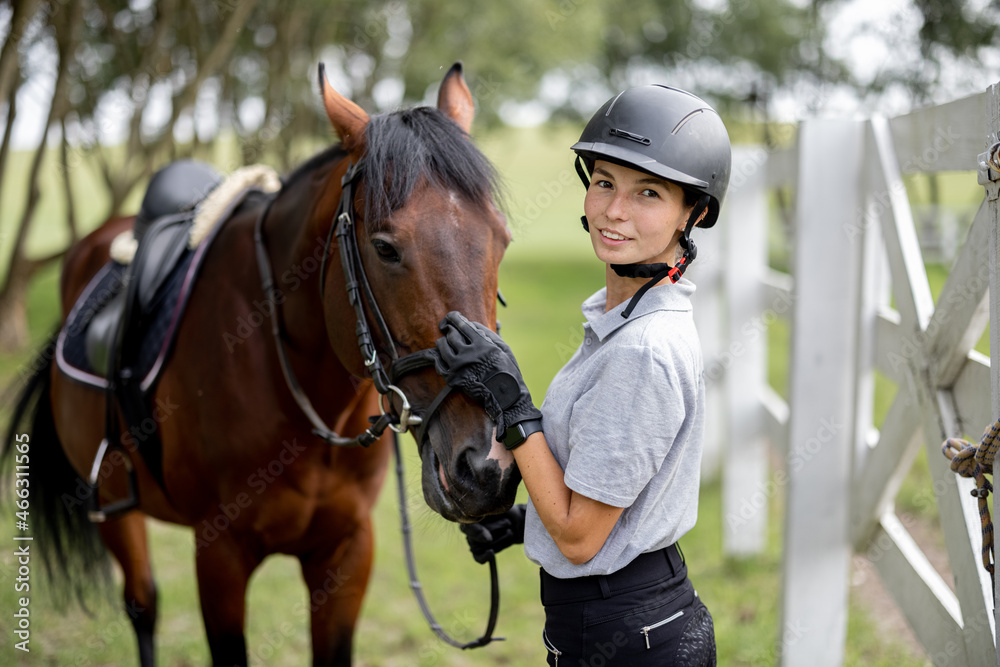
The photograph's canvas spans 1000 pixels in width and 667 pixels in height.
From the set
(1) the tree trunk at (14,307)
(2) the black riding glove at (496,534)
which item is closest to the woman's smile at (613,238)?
(2) the black riding glove at (496,534)

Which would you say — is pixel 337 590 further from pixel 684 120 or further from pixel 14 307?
pixel 14 307

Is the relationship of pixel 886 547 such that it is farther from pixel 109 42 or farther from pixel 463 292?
pixel 109 42

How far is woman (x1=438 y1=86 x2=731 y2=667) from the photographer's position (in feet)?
4.55

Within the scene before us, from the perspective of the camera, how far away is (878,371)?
8.64ft

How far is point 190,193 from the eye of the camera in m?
3.54

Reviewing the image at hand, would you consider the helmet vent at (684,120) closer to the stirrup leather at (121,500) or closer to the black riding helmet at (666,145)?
the black riding helmet at (666,145)

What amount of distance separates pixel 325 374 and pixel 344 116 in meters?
0.79

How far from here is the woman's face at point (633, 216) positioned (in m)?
1.50

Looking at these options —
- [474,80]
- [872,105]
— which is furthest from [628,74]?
[872,105]

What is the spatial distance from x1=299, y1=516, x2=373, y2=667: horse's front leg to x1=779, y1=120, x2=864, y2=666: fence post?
Result: 1675mm

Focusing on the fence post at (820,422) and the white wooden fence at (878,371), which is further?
the fence post at (820,422)

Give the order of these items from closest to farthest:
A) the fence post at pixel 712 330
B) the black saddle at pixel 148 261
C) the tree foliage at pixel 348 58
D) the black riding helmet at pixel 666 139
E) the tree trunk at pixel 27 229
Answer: the black riding helmet at pixel 666 139 → the black saddle at pixel 148 261 → the fence post at pixel 712 330 → the tree trunk at pixel 27 229 → the tree foliage at pixel 348 58

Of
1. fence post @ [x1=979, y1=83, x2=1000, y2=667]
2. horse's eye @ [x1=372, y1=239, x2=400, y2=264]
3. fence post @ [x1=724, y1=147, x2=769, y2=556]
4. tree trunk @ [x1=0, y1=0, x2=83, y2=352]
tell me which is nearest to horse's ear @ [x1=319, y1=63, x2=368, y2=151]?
horse's eye @ [x1=372, y1=239, x2=400, y2=264]

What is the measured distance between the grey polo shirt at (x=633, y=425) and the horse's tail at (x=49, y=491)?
123 inches
